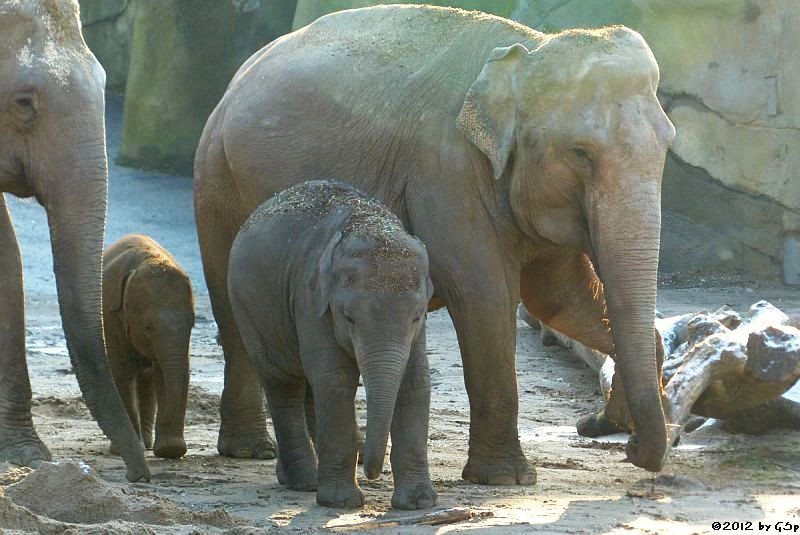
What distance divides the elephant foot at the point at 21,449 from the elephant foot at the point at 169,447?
62cm

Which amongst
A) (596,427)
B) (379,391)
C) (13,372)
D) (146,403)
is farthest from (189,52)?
(379,391)

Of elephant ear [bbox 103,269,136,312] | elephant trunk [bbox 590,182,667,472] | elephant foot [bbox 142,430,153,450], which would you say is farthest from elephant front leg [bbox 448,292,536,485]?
elephant foot [bbox 142,430,153,450]

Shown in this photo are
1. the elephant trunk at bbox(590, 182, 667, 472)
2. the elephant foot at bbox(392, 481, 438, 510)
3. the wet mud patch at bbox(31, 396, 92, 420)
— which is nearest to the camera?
the elephant foot at bbox(392, 481, 438, 510)

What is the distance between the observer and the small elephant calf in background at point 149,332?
6707 mm

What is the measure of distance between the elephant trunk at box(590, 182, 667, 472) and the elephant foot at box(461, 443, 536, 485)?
0.55m

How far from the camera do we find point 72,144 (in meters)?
5.64

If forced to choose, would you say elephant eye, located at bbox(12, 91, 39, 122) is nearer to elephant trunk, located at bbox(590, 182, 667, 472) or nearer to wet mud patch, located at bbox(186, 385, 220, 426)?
elephant trunk, located at bbox(590, 182, 667, 472)

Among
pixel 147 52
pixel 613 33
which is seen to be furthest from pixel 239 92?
pixel 147 52

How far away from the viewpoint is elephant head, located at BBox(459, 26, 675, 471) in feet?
18.3

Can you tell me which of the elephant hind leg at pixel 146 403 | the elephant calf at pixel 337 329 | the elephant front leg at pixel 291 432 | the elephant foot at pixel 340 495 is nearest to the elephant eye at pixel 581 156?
the elephant calf at pixel 337 329

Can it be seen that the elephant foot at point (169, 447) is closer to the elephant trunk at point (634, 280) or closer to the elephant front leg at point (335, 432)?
the elephant front leg at point (335, 432)

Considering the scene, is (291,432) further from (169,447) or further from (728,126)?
(728,126)

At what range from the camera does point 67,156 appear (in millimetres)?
5641

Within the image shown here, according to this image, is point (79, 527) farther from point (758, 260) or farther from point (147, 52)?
point (147, 52)
